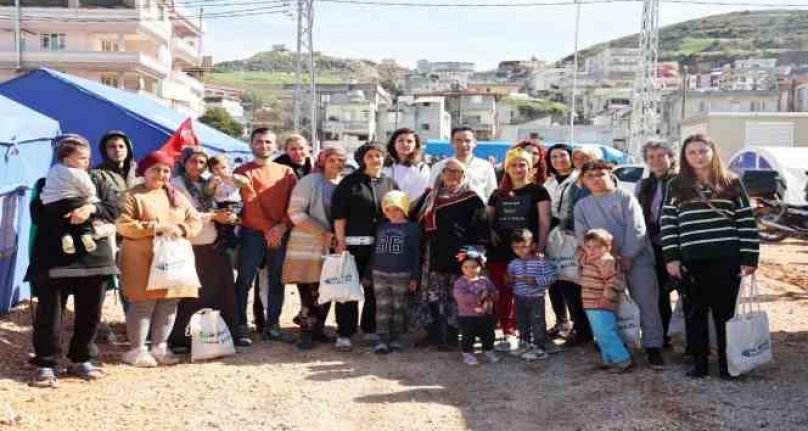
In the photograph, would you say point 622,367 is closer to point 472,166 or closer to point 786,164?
point 472,166

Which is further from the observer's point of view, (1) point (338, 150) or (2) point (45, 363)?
(1) point (338, 150)

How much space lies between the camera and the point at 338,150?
21.6ft

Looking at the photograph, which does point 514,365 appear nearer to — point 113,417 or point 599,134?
point 113,417

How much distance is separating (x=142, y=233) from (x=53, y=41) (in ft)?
131

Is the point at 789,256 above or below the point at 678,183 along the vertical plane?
below

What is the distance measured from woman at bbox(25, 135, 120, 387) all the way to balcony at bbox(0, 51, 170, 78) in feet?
119

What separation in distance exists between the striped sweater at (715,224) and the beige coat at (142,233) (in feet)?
11.0

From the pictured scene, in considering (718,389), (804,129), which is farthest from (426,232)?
(804,129)

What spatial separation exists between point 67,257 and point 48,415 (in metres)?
1.05

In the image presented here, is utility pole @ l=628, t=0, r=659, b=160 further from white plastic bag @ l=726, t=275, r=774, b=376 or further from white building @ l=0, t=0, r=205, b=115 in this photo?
white plastic bag @ l=726, t=275, r=774, b=376

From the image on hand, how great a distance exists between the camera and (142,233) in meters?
5.77

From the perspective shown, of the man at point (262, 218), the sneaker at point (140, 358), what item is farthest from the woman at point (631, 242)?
the sneaker at point (140, 358)

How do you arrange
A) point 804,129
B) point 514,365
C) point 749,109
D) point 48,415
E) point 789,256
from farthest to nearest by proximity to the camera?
point 749,109, point 804,129, point 789,256, point 514,365, point 48,415

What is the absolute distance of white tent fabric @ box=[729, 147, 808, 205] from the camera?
17078mm
